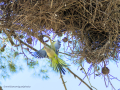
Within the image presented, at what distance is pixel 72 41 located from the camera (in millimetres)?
946

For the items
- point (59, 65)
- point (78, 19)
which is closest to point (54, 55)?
point (59, 65)

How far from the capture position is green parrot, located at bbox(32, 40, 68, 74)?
3.48 ft

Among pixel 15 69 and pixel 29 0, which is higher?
pixel 29 0

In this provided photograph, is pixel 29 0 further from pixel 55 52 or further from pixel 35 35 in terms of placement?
pixel 55 52

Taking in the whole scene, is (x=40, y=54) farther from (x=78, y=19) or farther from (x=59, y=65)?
(x=78, y=19)

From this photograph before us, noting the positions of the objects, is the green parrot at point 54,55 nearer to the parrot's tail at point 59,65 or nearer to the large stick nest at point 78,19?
the parrot's tail at point 59,65

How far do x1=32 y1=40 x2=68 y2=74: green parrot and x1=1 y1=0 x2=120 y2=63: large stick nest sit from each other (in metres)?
0.13

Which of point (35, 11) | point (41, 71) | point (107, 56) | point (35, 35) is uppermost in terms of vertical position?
point (35, 11)

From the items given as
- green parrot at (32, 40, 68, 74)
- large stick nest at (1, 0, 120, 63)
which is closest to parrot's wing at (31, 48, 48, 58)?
green parrot at (32, 40, 68, 74)

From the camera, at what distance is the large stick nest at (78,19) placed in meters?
0.78

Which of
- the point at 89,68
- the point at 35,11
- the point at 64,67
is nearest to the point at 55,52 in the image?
the point at 64,67

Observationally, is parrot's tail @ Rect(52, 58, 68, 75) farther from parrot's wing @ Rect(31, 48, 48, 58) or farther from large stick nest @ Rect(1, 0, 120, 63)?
large stick nest @ Rect(1, 0, 120, 63)

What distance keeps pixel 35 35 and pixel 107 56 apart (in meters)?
0.46

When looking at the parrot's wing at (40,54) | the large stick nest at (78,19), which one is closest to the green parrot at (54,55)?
the parrot's wing at (40,54)
